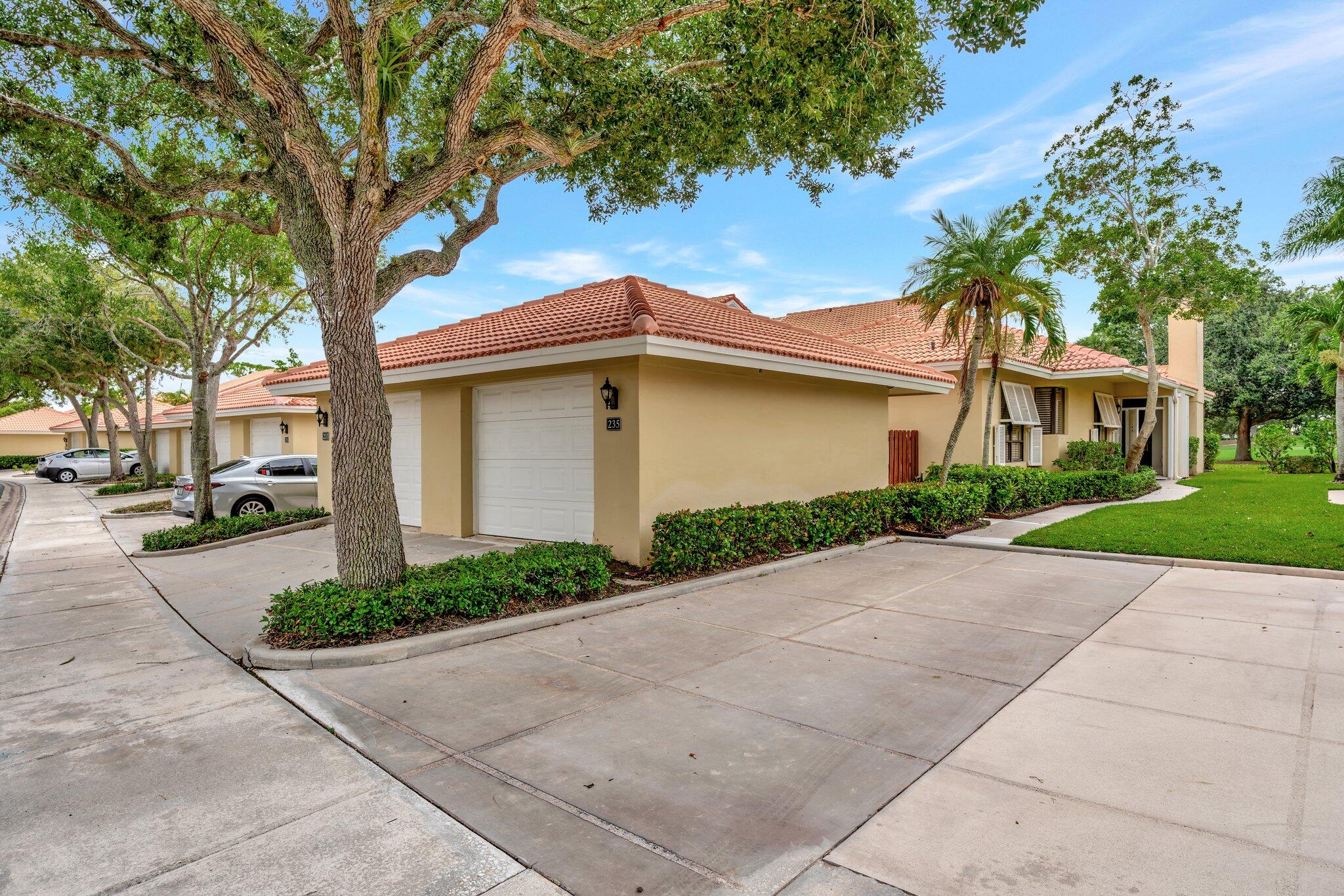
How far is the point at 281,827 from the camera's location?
3.14 meters

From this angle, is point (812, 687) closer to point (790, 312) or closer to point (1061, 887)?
point (1061, 887)

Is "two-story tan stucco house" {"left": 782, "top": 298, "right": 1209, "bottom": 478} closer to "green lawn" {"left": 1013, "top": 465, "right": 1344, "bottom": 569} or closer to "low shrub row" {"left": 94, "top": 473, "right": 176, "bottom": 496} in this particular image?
"green lawn" {"left": 1013, "top": 465, "right": 1344, "bottom": 569}

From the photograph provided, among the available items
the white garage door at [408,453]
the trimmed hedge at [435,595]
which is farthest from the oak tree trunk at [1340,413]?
the white garage door at [408,453]

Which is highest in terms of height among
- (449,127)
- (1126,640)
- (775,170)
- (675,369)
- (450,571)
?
(775,170)

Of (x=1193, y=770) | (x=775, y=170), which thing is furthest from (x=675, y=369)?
(x=1193, y=770)

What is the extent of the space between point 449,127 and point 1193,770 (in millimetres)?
7272

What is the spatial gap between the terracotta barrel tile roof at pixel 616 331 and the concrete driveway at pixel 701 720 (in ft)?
11.1

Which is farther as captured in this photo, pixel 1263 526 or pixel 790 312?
pixel 790 312

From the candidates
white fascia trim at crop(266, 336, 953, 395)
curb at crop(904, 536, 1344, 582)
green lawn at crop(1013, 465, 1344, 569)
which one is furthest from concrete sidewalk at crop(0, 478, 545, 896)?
green lawn at crop(1013, 465, 1344, 569)

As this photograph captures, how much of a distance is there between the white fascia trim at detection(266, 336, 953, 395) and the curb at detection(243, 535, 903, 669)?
8.91 ft

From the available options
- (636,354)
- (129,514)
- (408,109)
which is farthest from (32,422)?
(636,354)

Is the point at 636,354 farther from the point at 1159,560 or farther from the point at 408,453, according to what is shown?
the point at 1159,560

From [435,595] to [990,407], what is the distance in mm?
12924

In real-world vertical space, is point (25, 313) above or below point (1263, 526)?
above
